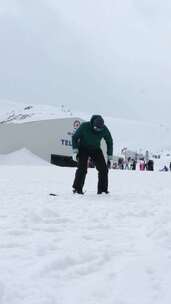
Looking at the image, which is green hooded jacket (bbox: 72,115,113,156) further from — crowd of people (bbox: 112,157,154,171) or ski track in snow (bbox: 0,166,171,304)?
crowd of people (bbox: 112,157,154,171)

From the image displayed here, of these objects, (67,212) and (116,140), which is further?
(116,140)

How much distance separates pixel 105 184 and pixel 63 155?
45.0 m

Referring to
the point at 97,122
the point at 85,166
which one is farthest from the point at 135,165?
the point at 97,122

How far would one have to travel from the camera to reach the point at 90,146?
33.2 ft

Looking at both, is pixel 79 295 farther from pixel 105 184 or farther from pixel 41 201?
pixel 105 184

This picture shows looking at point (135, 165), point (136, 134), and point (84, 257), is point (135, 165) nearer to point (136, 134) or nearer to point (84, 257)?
point (84, 257)

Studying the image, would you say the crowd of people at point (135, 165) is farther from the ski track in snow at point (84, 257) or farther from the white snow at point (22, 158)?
the ski track in snow at point (84, 257)

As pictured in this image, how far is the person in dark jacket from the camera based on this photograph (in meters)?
10.1

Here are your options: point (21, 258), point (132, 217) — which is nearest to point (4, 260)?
point (21, 258)

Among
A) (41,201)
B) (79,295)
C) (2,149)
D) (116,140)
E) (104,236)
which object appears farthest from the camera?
(116,140)

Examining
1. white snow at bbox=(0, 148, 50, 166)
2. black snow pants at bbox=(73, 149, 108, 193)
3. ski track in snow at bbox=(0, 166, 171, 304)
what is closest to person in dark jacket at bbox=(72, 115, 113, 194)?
black snow pants at bbox=(73, 149, 108, 193)

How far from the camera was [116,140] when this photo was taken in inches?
4973

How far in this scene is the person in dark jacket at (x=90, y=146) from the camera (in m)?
10.1

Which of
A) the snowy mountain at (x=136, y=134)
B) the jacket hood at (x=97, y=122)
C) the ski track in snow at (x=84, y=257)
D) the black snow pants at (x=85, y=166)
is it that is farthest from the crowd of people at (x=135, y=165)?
the snowy mountain at (x=136, y=134)
